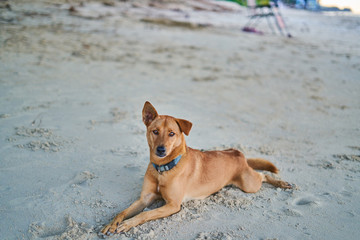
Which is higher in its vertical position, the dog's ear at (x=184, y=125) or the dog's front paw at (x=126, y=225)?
the dog's ear at (x=184, y=125)

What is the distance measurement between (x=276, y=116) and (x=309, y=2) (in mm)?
29996

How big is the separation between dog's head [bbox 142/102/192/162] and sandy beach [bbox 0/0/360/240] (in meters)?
0.68

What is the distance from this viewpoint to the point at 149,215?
309 cm

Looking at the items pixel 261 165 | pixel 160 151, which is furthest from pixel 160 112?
pixel 160 151

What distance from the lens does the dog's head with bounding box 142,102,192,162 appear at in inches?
126

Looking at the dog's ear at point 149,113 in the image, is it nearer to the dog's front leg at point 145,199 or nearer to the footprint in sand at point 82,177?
the dog's front leg at point 145,199

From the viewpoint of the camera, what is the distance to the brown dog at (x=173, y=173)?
3158mm

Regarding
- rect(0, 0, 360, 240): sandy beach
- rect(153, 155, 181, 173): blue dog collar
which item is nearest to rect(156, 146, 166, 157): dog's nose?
rect(153, 155, 181, 173): blue dog collar

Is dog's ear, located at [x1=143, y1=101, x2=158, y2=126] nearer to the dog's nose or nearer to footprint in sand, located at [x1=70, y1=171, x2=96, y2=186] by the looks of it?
the dog's nose

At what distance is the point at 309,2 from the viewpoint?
3181 cm

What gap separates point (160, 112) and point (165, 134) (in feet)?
9.85

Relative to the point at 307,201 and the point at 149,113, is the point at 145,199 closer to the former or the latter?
the point at 149,113

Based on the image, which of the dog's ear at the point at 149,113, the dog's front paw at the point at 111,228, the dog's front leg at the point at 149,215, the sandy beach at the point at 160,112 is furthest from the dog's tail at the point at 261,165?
the dog's front paw at the point at 111,228

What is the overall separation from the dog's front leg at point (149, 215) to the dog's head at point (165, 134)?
1.72 ft
